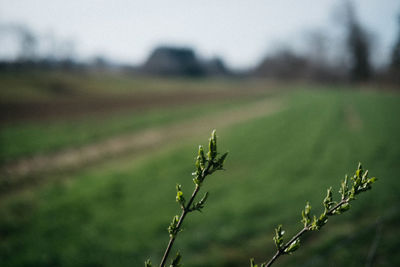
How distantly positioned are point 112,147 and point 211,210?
478 inches

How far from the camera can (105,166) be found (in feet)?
54.0

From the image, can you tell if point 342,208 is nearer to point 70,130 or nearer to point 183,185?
point 183,185

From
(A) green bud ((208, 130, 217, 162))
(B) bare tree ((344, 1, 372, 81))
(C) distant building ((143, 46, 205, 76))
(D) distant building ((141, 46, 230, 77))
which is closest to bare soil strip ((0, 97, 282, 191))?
(A) green bud ((208, 130, 217, 162))

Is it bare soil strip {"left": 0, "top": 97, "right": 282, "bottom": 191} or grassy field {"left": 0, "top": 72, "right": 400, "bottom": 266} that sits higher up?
bare soil strip {"left": 0, "top": 97, "right": 282, "bottom": 191}

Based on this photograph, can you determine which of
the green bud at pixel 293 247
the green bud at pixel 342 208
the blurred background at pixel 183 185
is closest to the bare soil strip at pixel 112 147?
the blurred background at pixel 183 185

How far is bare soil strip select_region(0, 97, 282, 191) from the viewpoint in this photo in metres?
14.9

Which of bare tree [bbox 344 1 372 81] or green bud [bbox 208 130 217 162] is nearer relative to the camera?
green bud [bbox 208 130 217 162]

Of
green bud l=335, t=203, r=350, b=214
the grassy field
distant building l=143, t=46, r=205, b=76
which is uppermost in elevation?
distant building l=143, t=46, r=205, b=76

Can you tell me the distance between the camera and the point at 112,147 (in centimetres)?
2025

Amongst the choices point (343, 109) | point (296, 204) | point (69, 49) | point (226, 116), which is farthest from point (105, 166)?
point (69, 49)

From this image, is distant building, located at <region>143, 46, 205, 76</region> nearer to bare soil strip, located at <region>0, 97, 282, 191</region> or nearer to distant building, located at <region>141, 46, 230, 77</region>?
distant building, located at <region>141, 46, 230, 77</region>

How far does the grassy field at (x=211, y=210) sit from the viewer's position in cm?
781

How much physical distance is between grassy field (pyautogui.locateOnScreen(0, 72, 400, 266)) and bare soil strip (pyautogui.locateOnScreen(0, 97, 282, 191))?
122cm

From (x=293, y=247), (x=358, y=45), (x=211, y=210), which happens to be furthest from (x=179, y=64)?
(x=293, y=247)
